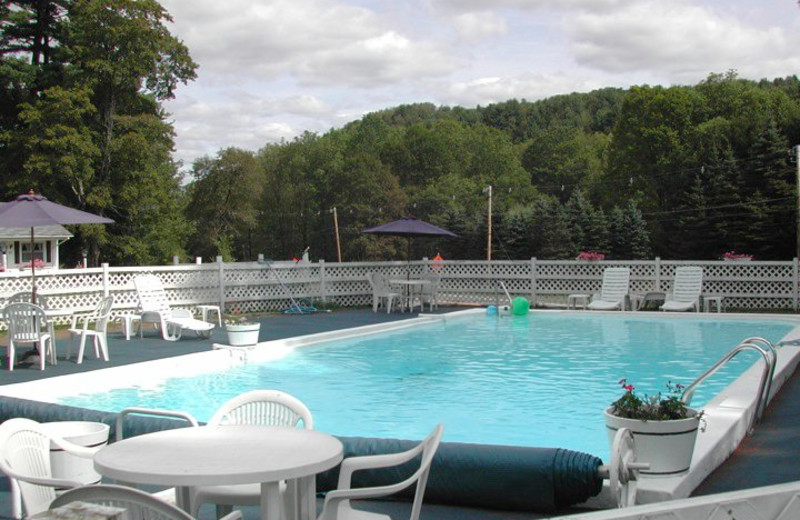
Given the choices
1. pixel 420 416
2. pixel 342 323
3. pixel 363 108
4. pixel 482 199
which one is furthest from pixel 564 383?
pixel 363 108

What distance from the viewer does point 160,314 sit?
11.5m

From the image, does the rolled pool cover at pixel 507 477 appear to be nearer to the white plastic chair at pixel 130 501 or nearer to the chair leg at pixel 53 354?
the white plastic chair at pixel 130 501

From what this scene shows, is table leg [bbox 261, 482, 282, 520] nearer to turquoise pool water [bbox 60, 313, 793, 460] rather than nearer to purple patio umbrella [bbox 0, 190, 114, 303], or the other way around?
turquoise pool water [bbox 60, 313, 793, 460]

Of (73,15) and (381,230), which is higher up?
(73,15)

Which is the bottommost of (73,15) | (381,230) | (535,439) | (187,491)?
(535,439)

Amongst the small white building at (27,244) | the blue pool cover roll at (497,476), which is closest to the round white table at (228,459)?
the blue pool cover roll at (497,476)

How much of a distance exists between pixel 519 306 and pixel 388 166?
33476 millimetres

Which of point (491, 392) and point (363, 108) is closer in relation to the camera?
point (491, 392)

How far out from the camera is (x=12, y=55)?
25516 millimetres

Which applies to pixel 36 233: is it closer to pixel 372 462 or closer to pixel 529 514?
pixel 529 514

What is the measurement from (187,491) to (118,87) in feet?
81.2

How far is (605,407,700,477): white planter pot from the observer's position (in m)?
3.92

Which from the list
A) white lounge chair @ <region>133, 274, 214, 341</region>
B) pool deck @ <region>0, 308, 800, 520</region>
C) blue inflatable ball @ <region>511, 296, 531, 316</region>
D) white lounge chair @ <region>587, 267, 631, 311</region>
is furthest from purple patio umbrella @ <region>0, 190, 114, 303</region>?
white lounge chair @ <region>587, 267, 631, 311</region>

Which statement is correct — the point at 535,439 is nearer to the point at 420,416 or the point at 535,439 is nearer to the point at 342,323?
the point at 420,416
